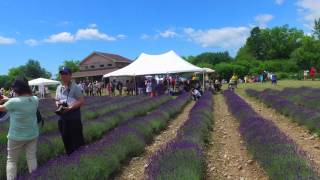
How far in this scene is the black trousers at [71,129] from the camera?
6.68 meters

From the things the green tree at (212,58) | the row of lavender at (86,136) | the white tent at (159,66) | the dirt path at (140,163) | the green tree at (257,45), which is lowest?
the dirt path at (140,163)

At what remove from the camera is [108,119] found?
12.3 m

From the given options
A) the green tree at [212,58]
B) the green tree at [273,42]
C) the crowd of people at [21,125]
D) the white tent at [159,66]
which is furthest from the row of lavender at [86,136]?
the green tree at [273,42]

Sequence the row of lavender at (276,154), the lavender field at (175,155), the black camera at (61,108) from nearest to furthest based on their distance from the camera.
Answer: the row of lavender at (276,154) < the lavender field at (175,155) < the black camera at (61,108)

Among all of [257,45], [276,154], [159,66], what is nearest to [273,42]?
[257,45]

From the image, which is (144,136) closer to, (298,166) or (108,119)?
(108,119)

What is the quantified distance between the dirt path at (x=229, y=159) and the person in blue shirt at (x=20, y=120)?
2.49 meters

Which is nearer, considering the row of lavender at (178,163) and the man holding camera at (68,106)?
the row of lavender at (178,163)

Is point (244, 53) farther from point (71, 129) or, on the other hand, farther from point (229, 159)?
point (71, 129)

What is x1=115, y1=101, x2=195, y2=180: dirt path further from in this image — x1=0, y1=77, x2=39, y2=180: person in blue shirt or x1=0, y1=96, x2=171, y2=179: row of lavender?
x1=0, y1=77, x2=39, y2=180: person in blue shirt

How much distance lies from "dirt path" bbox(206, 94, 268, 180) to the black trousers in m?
1.97

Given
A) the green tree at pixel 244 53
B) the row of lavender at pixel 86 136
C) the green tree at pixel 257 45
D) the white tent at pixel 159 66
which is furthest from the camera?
the green tree at pixel 257 45

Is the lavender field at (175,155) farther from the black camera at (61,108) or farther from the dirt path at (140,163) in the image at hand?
the black camera at (61,108)

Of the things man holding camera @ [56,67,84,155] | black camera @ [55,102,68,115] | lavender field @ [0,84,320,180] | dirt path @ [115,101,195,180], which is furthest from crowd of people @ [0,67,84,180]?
dirt path @ [115,101,195,180]
